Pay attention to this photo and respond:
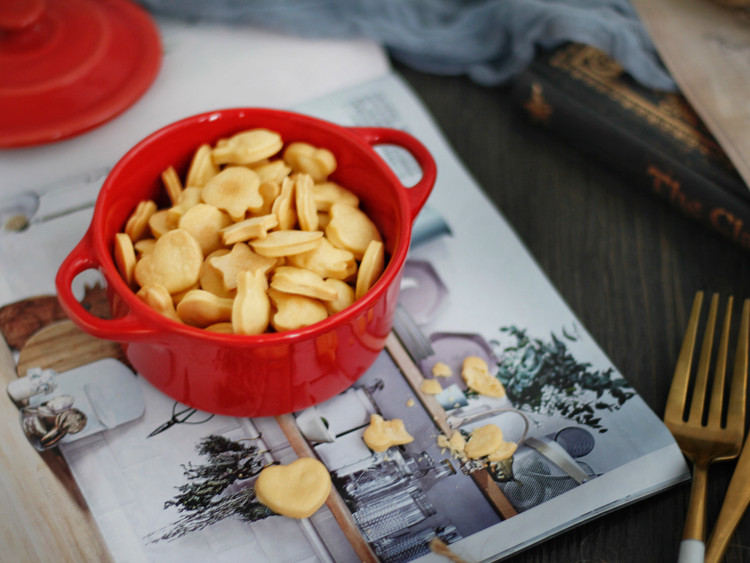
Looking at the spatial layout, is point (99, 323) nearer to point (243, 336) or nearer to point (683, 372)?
point (243, 336)

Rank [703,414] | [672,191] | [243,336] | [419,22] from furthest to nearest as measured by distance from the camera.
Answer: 1. [419,22]
2. [672,191]
3. [703,414]
4. [243,336]

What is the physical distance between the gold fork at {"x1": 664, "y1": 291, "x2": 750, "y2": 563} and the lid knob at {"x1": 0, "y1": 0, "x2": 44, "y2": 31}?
0.59 metres

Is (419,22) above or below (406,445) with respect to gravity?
above

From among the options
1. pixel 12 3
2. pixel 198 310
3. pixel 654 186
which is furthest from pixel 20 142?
pixel 654 186

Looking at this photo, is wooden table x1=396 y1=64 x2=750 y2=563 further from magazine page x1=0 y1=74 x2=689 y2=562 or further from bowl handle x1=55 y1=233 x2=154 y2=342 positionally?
bowl handle x1=55 y1=233 x2=154 y2=342

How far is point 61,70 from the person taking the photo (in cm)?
58

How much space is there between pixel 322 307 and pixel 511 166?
302 mm

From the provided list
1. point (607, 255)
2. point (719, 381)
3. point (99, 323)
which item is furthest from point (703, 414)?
point (99, 323)

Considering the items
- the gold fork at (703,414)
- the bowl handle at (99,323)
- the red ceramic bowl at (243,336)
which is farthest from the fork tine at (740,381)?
the bowl handle at (99,323)

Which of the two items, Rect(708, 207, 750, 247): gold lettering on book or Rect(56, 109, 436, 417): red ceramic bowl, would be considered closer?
Rect(56, 109, 436, 417): red ceramic bowl

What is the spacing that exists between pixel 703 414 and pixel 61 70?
1.89 ft

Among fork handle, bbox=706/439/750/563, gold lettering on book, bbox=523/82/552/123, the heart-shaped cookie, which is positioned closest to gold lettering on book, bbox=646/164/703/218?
gold lettering on book, bbox=523/82/552/123

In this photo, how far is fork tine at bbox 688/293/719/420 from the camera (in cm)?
47

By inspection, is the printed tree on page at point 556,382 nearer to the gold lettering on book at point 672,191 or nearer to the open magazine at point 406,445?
the open magazine at point 406,445
